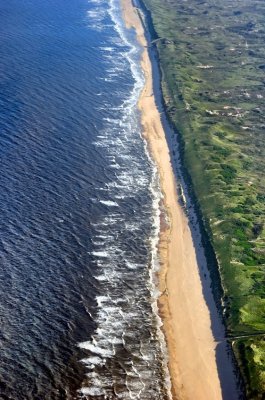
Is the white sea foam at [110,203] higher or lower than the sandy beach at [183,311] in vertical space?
higher

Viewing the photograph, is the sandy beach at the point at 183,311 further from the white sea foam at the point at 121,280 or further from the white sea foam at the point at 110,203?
the white sea foam at the point at 110,203

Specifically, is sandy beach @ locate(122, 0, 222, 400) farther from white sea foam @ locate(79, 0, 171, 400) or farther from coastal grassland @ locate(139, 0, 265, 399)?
coastal grassland @ locate(139, 0, 265, 399)

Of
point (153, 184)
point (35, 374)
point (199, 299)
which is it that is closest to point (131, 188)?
point (153, 184)

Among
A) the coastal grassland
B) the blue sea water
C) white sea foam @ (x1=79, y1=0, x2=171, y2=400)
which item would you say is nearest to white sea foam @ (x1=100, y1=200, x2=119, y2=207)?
white sea foam @ (x1=79, y1=0, x2=171, y2=400)

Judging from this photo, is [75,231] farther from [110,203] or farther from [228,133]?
[228,133]

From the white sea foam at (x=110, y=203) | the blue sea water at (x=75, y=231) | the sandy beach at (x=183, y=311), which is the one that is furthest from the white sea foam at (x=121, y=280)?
the sandy beach at (x=183, y=311)

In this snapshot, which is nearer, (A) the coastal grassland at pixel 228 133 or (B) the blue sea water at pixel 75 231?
(B) the blue sea water at pixel 75 231
